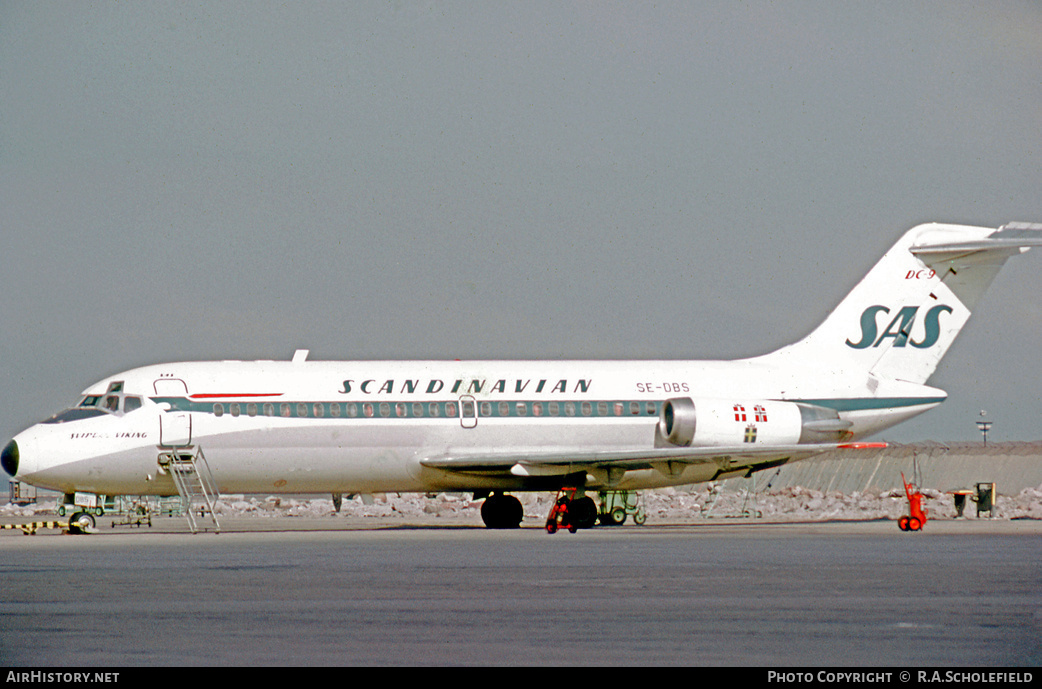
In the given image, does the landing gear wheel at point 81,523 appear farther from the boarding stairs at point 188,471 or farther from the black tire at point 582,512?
the black tire at point 582,512

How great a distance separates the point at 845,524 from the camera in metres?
33.2

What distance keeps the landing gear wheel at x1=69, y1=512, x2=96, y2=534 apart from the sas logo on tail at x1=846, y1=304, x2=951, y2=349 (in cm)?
1955

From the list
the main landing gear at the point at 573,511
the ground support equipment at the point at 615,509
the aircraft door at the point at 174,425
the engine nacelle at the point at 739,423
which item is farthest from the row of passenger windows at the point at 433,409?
→ the ground support equipment at the point at 615,509

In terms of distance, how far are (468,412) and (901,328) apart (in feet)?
39.3

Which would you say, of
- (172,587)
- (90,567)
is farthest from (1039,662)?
(90,567)

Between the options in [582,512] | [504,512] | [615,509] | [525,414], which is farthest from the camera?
[615,509]

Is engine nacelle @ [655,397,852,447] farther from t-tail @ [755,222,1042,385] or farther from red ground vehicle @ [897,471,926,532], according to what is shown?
red ground vehicle @ [897,471,926,532]

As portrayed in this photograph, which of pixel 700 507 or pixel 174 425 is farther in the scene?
pixel 700 507

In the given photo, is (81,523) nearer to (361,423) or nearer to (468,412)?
(361,423)

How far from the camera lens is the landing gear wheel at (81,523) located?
30828 millimetres

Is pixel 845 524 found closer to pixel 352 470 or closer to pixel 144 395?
pixel 352 470

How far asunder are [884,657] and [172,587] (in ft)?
29.6

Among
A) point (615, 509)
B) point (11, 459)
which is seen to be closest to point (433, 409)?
point (615, 509)

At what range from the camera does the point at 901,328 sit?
3497cm
